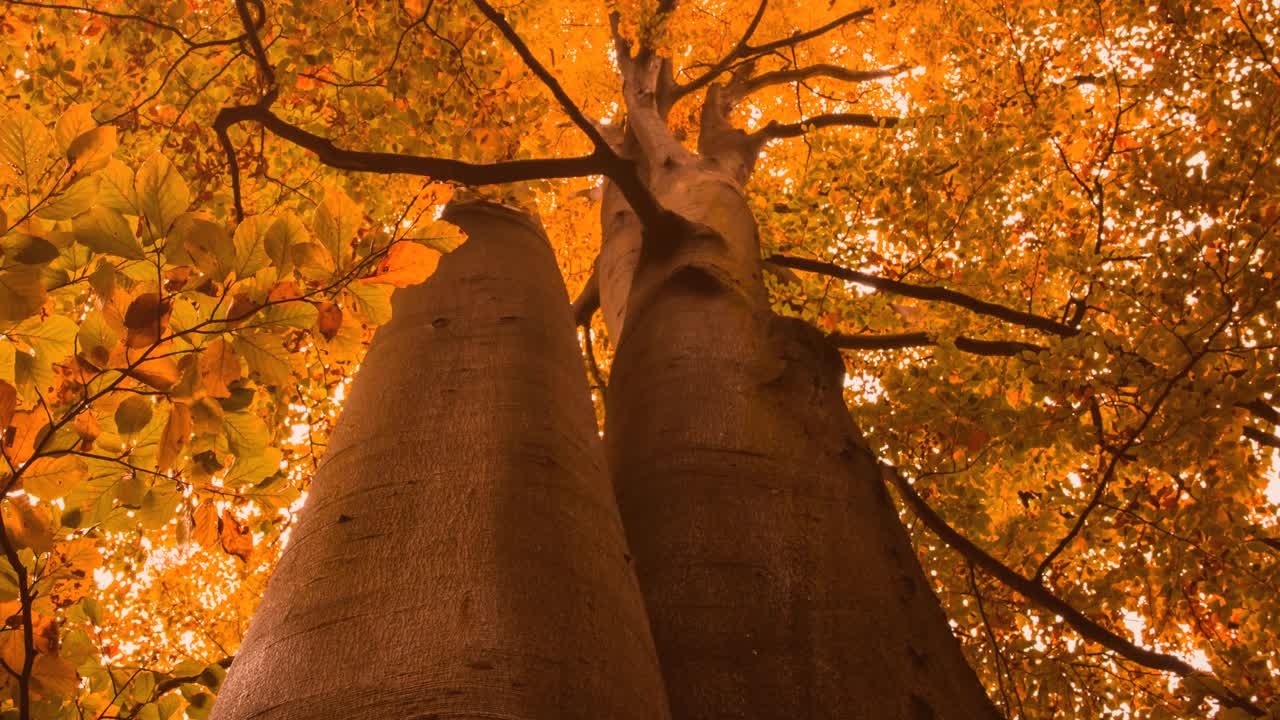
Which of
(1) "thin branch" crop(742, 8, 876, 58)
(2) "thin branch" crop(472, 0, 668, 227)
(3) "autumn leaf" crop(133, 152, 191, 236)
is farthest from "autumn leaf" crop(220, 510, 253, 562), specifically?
(1) "thin branch" crop(742, 8, 876, 58)

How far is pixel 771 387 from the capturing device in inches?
76.0

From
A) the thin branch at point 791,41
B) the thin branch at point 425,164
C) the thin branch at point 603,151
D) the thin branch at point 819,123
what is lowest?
the thin branch at point 425,164

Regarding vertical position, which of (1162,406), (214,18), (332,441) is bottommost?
(332,441)

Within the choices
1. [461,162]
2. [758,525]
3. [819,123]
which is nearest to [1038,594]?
[758,525]

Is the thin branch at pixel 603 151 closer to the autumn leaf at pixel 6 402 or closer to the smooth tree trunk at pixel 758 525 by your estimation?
the smooth tree trunk at pixel 758 525

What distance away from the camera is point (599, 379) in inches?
198

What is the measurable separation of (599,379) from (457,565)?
392 cm

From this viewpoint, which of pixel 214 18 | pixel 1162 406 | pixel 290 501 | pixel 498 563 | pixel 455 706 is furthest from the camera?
pixel 214 18

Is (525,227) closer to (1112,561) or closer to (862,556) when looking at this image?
(862,556)

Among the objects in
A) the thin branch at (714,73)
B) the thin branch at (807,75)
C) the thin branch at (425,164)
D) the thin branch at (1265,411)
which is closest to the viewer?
the thin branch at (425,164)

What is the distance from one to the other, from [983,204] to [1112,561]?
2386 millimetres

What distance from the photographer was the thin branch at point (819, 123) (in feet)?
18.8

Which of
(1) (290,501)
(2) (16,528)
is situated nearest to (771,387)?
(1) (290,501)

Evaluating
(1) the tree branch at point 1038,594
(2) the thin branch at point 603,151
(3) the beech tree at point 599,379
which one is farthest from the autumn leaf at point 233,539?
(1) the tree branch at point 1038,594
